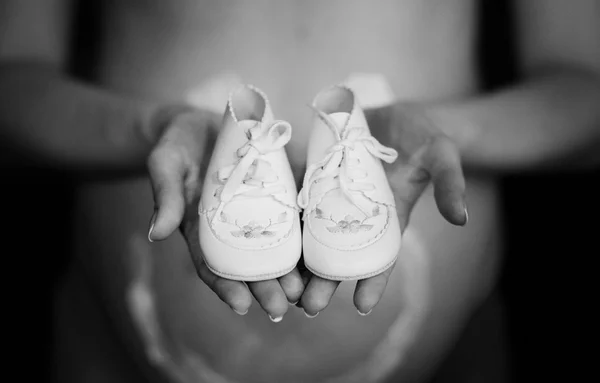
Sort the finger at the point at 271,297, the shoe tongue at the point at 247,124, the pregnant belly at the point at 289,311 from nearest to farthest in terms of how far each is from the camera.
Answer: the finger at the point at 271,297, the shoe tongue at the point at 247,124, the pregnant belly at the point at 289,311

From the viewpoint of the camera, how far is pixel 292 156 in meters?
0.66

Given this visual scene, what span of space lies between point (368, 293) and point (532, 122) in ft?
1.25

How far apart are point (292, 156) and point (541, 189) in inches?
15.7

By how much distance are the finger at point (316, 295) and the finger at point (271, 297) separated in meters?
0.02

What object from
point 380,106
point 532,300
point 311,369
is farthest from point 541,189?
point 311,369

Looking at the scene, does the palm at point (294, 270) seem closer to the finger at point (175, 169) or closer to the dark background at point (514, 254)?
the finger at point (175, 169)

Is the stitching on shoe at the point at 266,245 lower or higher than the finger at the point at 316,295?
higher

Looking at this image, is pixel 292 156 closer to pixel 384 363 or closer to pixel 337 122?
pixel 337 122

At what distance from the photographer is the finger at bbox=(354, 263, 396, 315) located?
0.46 meters

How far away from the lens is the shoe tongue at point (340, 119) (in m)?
0.57

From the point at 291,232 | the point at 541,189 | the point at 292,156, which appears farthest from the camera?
the point at 541,189

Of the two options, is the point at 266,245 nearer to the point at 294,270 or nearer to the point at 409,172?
the point at 294,270

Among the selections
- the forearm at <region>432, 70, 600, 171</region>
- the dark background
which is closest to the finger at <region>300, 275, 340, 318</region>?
the forearm at <region>432, 70, 600, 171</region>

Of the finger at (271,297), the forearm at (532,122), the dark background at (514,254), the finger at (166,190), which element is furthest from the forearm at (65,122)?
the forearm at (532,122)
